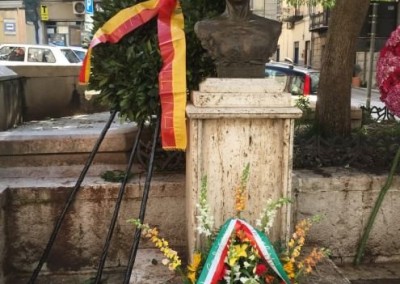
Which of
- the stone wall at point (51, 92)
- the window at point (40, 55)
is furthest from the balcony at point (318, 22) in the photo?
the stone wall at point (51, 92)

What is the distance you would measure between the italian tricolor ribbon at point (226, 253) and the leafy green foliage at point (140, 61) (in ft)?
3.79

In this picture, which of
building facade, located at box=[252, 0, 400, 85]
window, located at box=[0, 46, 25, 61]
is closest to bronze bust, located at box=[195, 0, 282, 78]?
window, located at box=[0, 46, 25, 61]

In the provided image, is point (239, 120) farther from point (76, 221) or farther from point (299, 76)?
point (299, 76)

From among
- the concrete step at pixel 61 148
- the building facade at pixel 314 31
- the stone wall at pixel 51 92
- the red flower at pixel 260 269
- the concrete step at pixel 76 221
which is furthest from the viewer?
the building facade at pixel 314 31

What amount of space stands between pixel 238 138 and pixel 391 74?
4.89ft

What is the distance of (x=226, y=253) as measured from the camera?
2.75 m

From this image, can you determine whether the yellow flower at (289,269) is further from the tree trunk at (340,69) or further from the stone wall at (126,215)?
the tree trunk at (340,69)

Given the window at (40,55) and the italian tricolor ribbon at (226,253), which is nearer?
the italian tricolor ribbon at (226,253)

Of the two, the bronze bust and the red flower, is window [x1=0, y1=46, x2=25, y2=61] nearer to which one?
the bronze bust

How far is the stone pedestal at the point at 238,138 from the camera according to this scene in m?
2.98

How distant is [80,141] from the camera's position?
14.1ft

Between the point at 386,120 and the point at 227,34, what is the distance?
3.52 meters

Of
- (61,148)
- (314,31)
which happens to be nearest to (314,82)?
(61,148)

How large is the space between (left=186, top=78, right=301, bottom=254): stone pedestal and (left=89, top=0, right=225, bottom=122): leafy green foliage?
0.50 m
